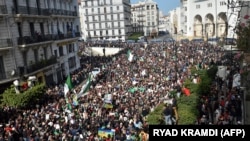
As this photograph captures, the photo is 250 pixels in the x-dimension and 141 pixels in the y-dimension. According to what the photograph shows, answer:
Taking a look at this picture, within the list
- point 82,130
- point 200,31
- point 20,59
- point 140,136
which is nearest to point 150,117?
point 140,136

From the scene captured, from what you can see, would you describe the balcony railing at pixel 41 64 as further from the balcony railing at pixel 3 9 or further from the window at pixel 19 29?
the balcony railing at pixel 3 9

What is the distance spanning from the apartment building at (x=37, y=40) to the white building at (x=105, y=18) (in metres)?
56.9

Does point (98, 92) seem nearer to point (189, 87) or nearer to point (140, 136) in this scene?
point (189, 87)

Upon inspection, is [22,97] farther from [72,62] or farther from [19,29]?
[72,62]

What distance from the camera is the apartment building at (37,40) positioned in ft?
94.6

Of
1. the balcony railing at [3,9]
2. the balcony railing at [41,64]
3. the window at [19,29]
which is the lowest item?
the balcony railing at [41,64]

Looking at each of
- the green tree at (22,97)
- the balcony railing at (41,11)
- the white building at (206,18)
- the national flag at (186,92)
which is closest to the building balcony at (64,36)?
the balcony railing at (41,11)

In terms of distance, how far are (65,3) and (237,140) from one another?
41.0 m

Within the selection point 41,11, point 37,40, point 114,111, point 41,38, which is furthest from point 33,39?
point 114,111

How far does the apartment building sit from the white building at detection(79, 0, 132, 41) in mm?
56927

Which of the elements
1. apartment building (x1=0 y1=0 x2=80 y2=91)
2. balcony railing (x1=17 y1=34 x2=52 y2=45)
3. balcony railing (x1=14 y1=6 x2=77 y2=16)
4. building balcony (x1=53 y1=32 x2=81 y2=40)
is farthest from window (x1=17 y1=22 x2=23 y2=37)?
building balcony (x1=53 y1=32 x2=81 y2=40)

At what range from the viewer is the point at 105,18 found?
103250 mm

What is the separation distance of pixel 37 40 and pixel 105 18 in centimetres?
7100

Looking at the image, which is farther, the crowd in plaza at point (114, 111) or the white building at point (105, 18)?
the white building at point (105, 18)
